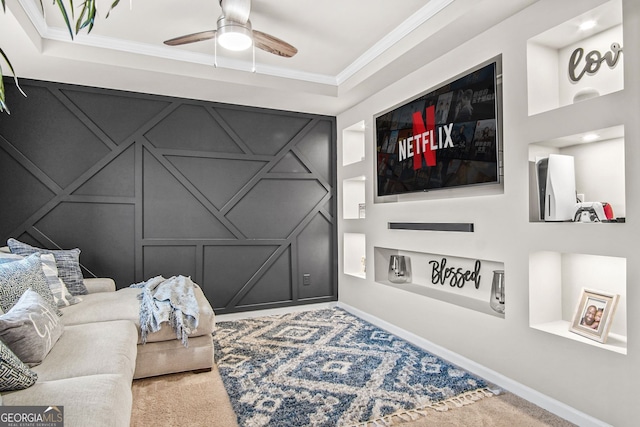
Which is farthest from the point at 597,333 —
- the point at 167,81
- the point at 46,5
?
the point at 46,5

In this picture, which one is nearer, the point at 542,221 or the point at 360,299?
the point at 542,221

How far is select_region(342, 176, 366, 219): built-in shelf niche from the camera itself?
4742mm

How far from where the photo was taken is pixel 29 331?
5.94 feet

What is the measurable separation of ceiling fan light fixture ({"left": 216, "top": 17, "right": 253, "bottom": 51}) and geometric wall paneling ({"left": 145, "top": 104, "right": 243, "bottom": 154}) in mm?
1724

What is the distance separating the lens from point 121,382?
1719 mm

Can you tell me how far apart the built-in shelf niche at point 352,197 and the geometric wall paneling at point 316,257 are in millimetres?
297

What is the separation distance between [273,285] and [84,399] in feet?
9.96

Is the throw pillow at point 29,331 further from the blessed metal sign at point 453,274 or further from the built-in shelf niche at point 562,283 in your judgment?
the blessed metal sign at point 453,274

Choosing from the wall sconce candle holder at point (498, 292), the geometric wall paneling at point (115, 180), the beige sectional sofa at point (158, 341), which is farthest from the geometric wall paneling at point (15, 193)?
the wall sconce candle holder at point (498, 292)

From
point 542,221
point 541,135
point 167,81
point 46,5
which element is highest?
point 46,5

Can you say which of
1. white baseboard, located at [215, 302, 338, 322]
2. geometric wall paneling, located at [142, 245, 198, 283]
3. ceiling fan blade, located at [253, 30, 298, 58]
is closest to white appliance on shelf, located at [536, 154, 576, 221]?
ceiling fan blade, located at [253, 30, 298, 58]

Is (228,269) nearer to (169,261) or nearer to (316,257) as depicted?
(169,261)

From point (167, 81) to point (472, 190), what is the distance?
287cm

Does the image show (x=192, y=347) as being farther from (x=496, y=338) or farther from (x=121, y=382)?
(x=496, y=338)
